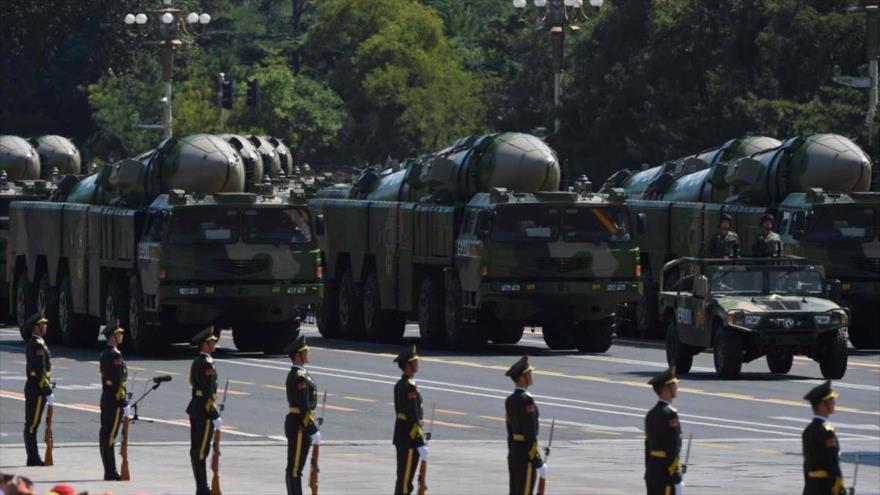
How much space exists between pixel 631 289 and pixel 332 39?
77665 mm

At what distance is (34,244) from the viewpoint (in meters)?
51.8

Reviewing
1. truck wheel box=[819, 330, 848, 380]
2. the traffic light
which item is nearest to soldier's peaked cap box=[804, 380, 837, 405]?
truck wheel box=[819, 330, 848, 380]

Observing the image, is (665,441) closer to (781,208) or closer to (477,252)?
(477,252)

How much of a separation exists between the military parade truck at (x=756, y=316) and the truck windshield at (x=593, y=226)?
3.41 metres

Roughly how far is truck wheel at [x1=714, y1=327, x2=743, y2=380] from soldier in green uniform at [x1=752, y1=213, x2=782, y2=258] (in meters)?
2.54

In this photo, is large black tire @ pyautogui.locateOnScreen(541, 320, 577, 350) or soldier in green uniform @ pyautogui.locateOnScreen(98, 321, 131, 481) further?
large black tire @ pyautogui.locateOnScreen(541, 320, 577, 350)

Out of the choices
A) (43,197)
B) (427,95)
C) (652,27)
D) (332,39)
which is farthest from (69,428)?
(332,39)

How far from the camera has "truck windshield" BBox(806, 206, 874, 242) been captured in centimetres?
4594

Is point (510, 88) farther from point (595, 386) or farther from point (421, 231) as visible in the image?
point (595, 386)

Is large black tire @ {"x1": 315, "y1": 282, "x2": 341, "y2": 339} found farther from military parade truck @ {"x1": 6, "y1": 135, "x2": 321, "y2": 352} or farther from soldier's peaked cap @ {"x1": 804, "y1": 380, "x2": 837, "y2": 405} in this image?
soldier's peaked cap @ {"x1": 804, "y1": 380, "x2": 837, "y2": 405}

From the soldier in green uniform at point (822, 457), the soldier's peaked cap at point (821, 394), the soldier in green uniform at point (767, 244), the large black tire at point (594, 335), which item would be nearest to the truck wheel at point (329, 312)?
the large black tire at point (594, 335)

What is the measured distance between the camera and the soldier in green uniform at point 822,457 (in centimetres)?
2109

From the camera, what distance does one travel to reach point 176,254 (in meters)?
44.8

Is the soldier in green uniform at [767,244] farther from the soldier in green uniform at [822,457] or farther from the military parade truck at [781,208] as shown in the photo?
the soldier in green uniform at [822,457]
